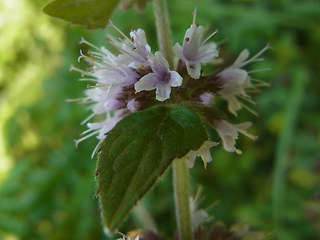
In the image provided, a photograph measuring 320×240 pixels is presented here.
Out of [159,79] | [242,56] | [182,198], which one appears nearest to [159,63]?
[159,79]

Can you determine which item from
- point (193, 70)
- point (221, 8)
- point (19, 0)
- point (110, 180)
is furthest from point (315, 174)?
point (19, 0)

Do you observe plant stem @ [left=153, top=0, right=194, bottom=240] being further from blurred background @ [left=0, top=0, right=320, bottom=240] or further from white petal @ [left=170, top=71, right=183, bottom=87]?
blurred background @ [left=0, top=0, right=320, bottom=240]

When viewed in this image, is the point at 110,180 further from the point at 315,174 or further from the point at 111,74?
the point at 315,174

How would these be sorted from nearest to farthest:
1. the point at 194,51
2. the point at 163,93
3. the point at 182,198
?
the point at 163,93
the point at 194,51
the point at 182,198

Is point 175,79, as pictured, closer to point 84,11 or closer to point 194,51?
point 194,51

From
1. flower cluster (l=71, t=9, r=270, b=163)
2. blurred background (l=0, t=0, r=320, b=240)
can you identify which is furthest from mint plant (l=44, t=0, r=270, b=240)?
blurred background (l=0, t=0, r=320, b=240)

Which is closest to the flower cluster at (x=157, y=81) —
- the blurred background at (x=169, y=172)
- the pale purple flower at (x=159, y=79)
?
the pale purple flower at (x=159, y=79)
